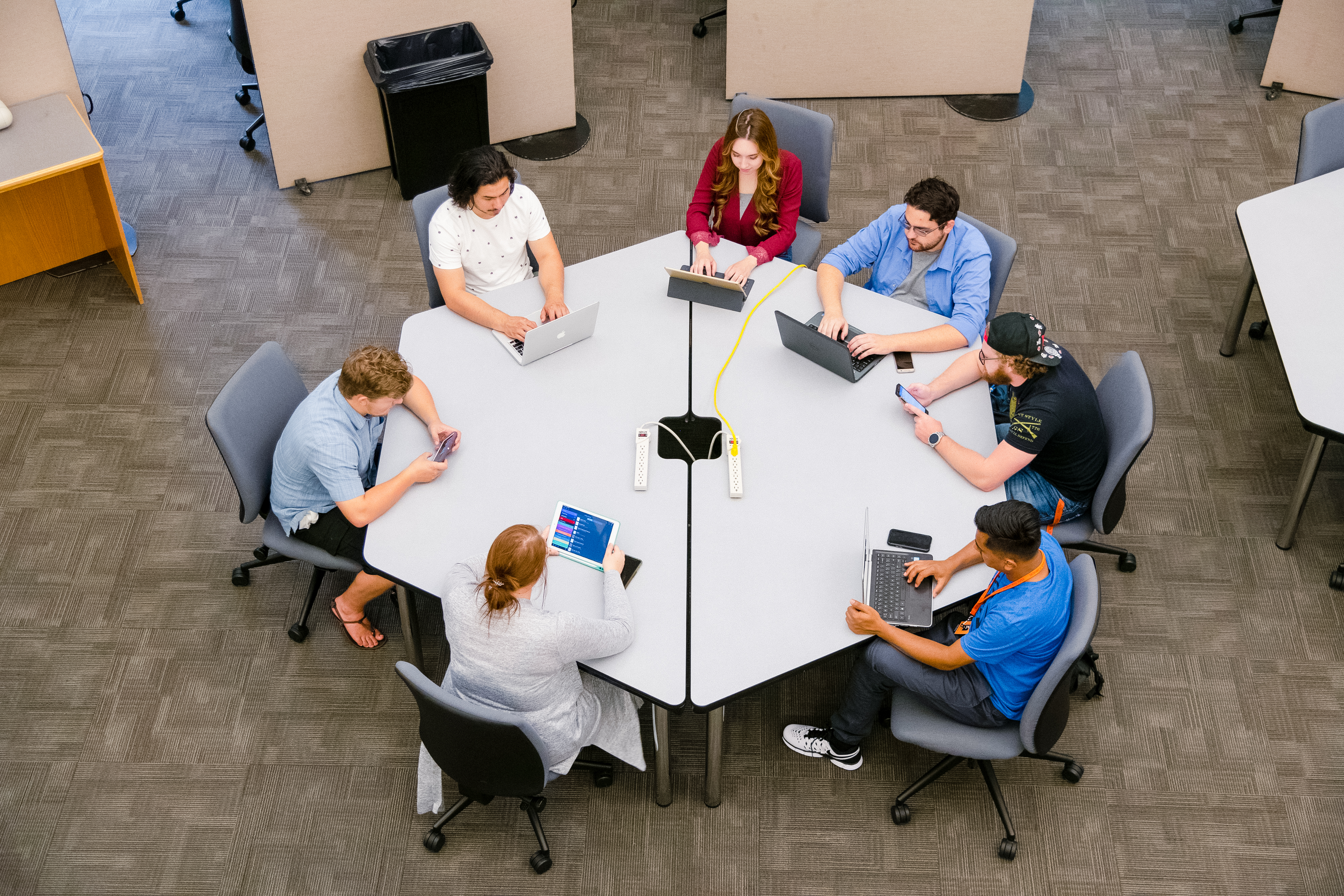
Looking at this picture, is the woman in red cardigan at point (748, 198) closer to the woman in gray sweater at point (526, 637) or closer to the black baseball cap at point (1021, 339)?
the black baseball cap at point (1021, 339)

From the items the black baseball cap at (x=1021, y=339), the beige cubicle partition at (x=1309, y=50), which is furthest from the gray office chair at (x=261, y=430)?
the beige cubicle partition at (x=1309, y=50)

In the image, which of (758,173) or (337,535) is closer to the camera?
(337,535)

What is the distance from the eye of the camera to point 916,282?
4.10 m

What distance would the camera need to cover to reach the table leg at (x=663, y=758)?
3.27 m

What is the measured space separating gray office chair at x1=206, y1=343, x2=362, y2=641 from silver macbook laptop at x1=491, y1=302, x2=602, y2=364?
724 mm

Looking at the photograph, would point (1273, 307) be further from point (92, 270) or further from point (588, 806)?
point (92, 270)

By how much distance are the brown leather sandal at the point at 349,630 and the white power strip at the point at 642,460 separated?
3.90ft

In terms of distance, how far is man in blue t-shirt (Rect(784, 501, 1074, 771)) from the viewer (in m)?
2.86

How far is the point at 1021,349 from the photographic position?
325cm

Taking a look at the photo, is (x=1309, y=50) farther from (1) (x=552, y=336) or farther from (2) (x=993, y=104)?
(1) (x=552, y=336)

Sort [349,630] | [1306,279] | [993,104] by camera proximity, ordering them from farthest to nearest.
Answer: [993,104] → [1306,279] → [349,630]

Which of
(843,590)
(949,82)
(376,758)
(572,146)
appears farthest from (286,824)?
(949,82)

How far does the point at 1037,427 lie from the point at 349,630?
238cm

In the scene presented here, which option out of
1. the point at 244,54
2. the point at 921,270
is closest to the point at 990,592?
the point at 921,270
